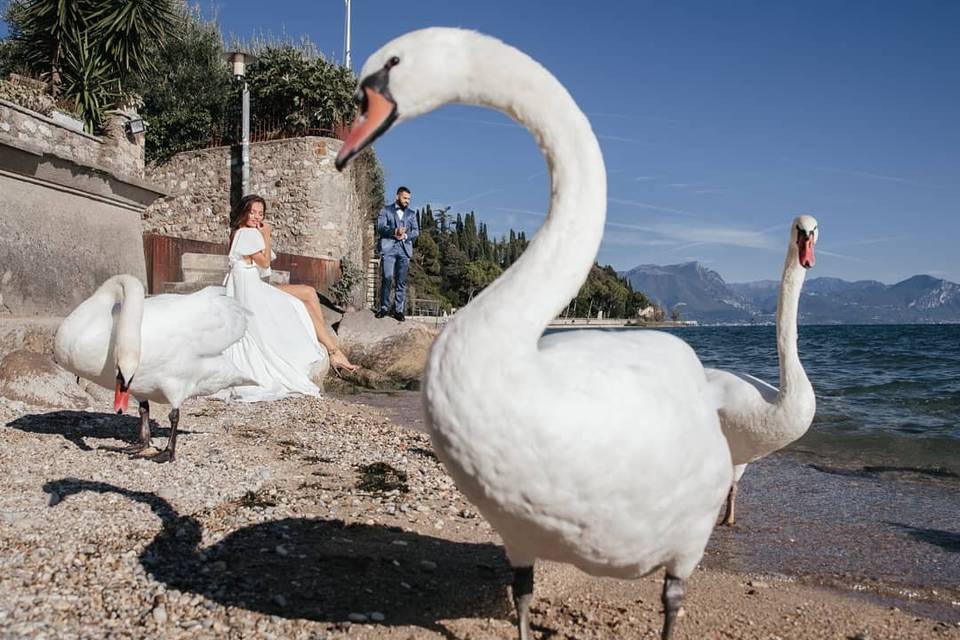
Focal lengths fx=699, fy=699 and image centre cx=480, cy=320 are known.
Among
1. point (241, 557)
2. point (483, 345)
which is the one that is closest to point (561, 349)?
point (483, 345)

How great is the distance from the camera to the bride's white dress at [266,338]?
30.2 feet

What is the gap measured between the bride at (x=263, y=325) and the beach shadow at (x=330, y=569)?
200 inches

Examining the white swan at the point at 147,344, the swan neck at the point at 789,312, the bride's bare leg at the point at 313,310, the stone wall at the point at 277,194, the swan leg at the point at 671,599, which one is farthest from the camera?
the stone wall at the point at 277,194

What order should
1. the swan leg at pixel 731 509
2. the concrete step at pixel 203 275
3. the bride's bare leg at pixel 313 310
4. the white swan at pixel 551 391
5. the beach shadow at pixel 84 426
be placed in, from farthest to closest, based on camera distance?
the concrete step at pixel 203 275 < the bride's bare leg at pixel 313 310 < the beach shadow at pixel 84 426 < the swan leg at pixel 731 509 < the white swan at pixel 551 391

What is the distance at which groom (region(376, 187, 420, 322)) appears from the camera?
13.0 meters

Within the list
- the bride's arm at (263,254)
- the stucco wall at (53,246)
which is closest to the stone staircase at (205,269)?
the stucco wall at (53,246)

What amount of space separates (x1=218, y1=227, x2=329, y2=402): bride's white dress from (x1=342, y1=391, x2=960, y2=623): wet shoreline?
19.6 feet

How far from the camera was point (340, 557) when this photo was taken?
12.4 feet

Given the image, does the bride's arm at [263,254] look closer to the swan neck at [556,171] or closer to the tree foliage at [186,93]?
the swan neck at [556,171]

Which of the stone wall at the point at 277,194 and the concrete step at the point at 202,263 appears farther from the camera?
the stone wall at the point at 277,194

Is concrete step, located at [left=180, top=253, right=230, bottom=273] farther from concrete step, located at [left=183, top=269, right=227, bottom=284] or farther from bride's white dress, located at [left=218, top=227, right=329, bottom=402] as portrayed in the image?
bride's white dress, located at [left=218, top=227, right=329, bottom=402]

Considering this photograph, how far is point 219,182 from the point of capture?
23453 millimetres

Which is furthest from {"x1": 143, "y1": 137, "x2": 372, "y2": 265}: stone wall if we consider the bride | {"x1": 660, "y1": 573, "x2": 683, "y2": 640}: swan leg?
{"x1": 660, "y1": 573, "x2": 683, "y2": 640}: swan leg

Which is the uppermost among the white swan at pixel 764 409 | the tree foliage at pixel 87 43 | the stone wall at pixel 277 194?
the tree foliage at pixel 87 43
